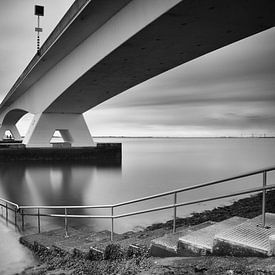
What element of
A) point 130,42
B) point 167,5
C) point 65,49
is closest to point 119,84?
point 65,49

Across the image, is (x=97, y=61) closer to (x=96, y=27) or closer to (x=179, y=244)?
(x=96, y=27)

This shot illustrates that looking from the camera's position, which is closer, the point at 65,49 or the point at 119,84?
the point at 65,49

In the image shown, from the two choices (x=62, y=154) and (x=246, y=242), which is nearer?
(x=246, y=242)

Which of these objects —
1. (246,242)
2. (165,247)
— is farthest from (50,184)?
(246,242)

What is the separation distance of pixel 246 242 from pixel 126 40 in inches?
425

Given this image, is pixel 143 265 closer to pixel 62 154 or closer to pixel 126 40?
pixel 126 40

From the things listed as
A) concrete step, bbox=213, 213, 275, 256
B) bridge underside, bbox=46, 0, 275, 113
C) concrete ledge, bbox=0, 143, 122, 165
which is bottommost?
concrete ledge, bbox=0, 143, 122, 165

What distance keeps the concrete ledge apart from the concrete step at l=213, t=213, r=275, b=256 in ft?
95.8

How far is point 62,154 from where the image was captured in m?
31.4

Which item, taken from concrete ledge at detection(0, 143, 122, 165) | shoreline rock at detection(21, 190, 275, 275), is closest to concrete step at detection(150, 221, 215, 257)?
shoreline rock at detection(21, 190, 275, 275)

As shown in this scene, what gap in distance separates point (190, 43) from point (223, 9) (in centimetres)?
335

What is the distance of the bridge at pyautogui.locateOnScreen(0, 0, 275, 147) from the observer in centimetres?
972

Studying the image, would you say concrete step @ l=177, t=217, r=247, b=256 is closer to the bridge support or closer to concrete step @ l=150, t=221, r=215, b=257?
concrete step @ l=150, t=221, r=215, b=257

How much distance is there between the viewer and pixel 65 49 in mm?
19406
